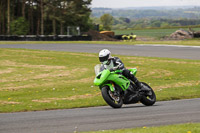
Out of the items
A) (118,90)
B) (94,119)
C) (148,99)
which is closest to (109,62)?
(118,90)

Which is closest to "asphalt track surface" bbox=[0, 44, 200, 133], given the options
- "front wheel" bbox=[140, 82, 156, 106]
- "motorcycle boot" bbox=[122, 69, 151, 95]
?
"front wheel" bbox=[140, 82, 156, 106]

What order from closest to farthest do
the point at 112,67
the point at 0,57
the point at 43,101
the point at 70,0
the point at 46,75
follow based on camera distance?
1. the point at 112,67
2. the point at 43,101
3. the point at 46,75
4. the point at 0,57
5. the point at 70,0

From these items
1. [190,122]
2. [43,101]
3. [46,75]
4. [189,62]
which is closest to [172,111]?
[190,122]

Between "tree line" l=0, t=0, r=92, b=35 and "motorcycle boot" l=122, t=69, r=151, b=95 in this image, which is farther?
"tree line" l=0, t=0, r=92, b=35

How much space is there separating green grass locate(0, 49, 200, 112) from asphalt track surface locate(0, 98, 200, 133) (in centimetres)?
208

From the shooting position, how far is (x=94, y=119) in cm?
928

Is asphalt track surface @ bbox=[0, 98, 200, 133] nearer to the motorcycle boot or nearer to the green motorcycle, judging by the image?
the green motorcycle

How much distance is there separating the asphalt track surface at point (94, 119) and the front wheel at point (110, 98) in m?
0.25

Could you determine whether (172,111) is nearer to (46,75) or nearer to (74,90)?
(74,90)

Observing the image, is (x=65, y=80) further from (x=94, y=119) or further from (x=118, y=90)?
(x=94, y=119)

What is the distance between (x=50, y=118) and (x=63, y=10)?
6792 cm

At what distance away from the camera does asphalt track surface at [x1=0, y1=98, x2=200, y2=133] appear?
832 cm

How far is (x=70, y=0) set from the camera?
75.6m

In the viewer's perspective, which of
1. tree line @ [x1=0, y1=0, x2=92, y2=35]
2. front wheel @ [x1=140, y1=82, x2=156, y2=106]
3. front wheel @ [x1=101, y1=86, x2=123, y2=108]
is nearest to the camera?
front wheel @ [x1=101, y1=86, x2=123, y2=108]
